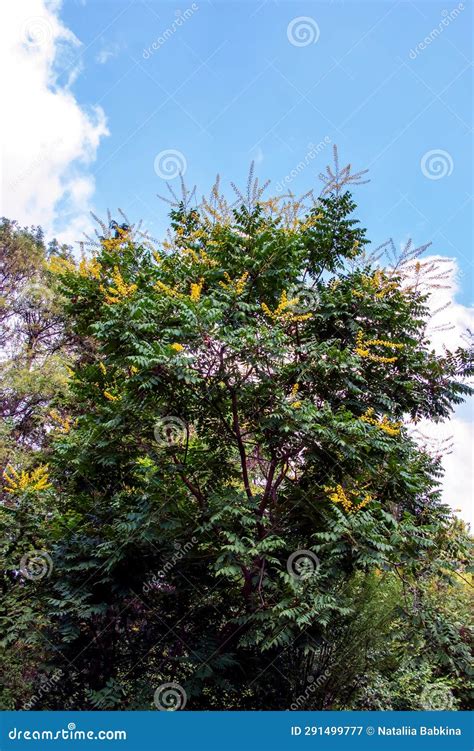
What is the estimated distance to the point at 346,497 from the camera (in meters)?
4.52

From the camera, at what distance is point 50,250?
14.3m

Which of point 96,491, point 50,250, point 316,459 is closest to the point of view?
point 316,459

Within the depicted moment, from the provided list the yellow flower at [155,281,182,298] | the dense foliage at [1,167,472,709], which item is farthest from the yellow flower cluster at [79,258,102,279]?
the yellow flower at [155,281,182,298]

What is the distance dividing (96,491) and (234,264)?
310 cm

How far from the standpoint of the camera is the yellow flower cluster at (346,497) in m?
4.34

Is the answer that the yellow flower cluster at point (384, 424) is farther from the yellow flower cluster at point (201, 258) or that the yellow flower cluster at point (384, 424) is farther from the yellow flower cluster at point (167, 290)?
the yellow flower cluster at point (201, 258)

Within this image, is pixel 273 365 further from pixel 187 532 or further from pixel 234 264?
pixel 187 532

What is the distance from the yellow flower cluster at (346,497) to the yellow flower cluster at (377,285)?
2.03 metres

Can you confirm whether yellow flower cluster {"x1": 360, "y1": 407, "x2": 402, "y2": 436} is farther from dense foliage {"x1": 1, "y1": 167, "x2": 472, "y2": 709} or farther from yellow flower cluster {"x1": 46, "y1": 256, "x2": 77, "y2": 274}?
yellow flower cluster {"x1": 46, "y1": 256, "x2": 77, "y2": 274}

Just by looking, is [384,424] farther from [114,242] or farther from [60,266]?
[60,266]

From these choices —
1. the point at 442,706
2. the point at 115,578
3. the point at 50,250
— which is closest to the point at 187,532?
the point at 115,578

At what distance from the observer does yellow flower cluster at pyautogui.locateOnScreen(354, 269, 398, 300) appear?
5.38 meters
